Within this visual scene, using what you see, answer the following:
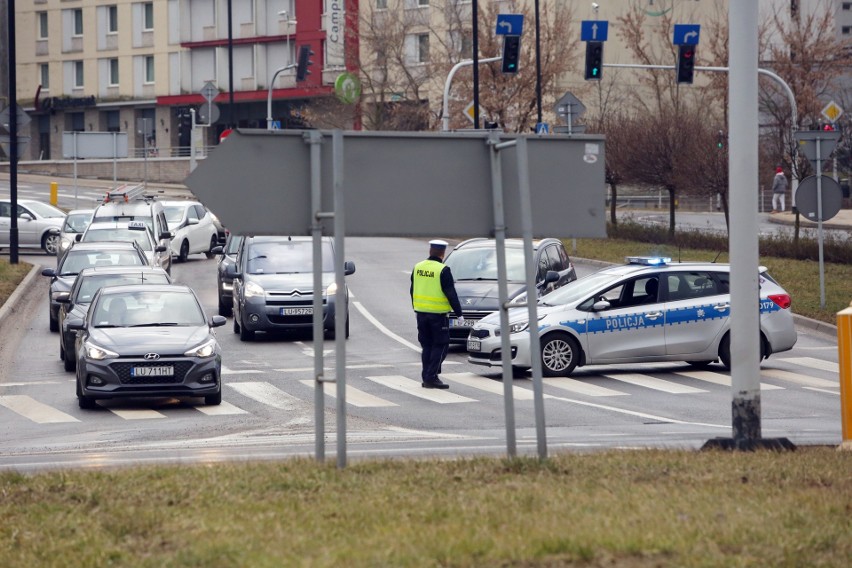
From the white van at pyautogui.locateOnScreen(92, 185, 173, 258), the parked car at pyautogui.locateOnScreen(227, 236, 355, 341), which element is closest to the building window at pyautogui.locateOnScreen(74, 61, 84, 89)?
the white van at pyautogui.locateOnScreen(92, 185, 173, 258)

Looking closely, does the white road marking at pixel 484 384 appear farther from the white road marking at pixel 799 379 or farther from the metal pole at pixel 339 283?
the metal pole at pixel 339 283

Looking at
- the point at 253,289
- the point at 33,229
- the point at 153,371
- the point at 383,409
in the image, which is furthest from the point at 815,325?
the point at 33,229

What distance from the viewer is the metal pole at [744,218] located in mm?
9938

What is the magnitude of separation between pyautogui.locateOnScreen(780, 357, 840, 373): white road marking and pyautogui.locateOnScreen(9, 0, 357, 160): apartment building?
2310 inches

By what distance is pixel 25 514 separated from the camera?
7391mm

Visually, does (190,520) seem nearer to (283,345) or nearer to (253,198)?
(253,198)

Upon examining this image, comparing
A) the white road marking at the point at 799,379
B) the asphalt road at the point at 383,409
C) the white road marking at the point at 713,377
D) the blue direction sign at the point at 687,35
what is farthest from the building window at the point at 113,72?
the white road marking at the point at 799,379

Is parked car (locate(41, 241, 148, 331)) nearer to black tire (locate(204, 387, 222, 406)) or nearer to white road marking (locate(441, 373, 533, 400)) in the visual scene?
white road marking (locate(441, 373, 533, 400))

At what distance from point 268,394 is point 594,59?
20.1 m

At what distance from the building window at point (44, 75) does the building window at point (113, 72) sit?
15.5 ft

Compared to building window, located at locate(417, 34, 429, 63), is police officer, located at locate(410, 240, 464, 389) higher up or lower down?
lower down

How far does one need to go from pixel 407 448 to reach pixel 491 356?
278 inches

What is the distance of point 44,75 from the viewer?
9025 centimetres

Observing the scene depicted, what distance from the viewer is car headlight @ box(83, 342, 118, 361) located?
16.4 metres
